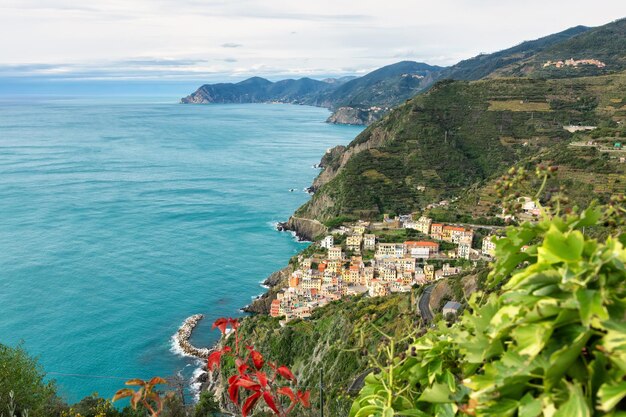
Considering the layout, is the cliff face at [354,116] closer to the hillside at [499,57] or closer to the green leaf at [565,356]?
the hillside at [499,57]

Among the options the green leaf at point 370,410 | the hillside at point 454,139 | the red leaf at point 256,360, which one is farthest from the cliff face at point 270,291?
the green leaf at point 370,410

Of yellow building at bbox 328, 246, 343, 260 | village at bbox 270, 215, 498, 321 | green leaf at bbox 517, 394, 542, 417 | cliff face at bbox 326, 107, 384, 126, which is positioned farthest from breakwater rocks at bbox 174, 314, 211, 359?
cliff face at bbox 326, 107, 384, 126

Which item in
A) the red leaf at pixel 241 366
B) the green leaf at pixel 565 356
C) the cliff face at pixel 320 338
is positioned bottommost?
the cliff face at pixel 320 338

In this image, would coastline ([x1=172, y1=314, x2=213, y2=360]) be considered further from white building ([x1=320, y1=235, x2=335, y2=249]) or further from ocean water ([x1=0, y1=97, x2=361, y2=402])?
white building ([x1=320, y1=235, x2=335, y2=249])

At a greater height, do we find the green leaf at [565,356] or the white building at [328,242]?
the green leaf at [565,356]

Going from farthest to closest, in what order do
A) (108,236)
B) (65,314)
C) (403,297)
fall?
(108,236), (65,314), (403,297)

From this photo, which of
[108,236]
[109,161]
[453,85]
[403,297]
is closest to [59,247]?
[108,236]

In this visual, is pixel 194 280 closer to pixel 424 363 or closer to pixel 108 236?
pixel 108 236
